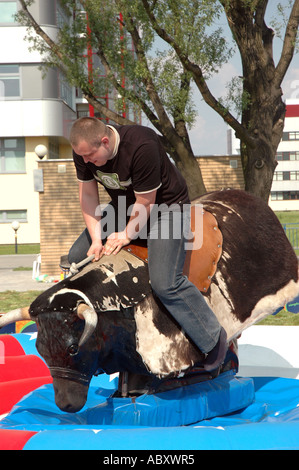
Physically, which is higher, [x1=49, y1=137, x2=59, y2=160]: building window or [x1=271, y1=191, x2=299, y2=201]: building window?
[x1=49, y1=137, x2=59, y2=160]: building window

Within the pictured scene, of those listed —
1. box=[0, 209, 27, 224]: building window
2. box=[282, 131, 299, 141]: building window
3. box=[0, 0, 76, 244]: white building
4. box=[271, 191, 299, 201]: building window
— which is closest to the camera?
box=[0, 0, 76, 244]: white building

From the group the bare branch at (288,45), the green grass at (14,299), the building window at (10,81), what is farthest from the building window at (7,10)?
the green grass at (14,299)

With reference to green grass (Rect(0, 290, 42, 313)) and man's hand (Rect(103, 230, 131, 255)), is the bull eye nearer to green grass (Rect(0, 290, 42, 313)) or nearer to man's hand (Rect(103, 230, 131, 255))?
man's hand (Rect(103, 230, 131, 255))

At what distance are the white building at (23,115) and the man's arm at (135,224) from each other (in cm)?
2455

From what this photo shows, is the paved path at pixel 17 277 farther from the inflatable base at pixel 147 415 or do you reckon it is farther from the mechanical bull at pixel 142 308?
the mechanical bull at pixel 142 308

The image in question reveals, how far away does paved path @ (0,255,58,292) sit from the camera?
1326cm

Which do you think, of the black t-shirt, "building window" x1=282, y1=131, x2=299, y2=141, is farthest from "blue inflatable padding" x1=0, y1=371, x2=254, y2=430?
"building window" x1=282, y1=131, x2=299, y2=141

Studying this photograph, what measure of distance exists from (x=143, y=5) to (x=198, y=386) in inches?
387

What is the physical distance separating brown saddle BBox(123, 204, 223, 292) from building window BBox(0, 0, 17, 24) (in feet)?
84.6

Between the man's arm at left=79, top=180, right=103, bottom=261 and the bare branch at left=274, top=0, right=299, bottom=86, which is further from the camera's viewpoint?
the bare branch at left=274, top=0, right=299, bottom=86

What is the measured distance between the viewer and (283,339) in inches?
235

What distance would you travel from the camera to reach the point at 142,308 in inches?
136

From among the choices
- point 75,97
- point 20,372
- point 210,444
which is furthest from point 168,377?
point 75,97

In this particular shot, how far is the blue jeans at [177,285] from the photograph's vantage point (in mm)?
3340
